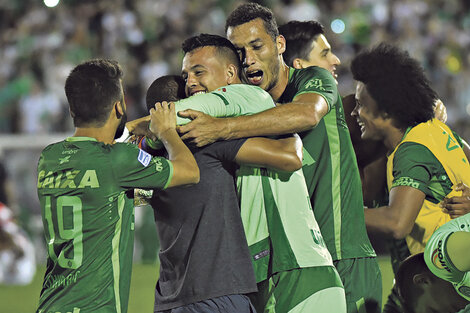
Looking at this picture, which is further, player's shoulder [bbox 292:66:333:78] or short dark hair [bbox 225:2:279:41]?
short dark hair [bbox 225:2:279:41]

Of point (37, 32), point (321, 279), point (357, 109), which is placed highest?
point (37, 32)

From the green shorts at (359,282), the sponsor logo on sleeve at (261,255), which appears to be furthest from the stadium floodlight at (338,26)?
the sponsor logo on sleeve at (261,255)

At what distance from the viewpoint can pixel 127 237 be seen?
4.02m

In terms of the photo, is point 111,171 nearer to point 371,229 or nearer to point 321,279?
point 321,279

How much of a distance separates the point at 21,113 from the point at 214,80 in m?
12.1

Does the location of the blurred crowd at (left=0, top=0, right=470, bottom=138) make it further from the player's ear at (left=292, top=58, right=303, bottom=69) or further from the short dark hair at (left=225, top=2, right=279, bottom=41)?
the short dark hair at (left=225, top=2, right=279, bottom=41)

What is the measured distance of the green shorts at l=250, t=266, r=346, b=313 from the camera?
3924mm

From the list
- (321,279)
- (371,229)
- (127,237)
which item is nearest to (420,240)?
(371,229)

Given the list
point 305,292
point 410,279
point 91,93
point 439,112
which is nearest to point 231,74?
point 91,93

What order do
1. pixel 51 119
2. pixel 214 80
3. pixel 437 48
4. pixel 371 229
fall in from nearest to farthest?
pixel 214 80 < pixel 371 229 < pixel 51 119 < pixel 437 48

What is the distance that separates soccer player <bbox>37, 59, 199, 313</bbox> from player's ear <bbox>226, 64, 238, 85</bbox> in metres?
0.43

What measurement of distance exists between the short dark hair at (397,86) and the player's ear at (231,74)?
1361mm

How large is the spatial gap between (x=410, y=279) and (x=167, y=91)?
1761 mm

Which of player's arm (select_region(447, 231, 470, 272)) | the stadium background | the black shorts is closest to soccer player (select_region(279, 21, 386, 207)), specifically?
player's arm (select_region(447, 231, 470, 272))
